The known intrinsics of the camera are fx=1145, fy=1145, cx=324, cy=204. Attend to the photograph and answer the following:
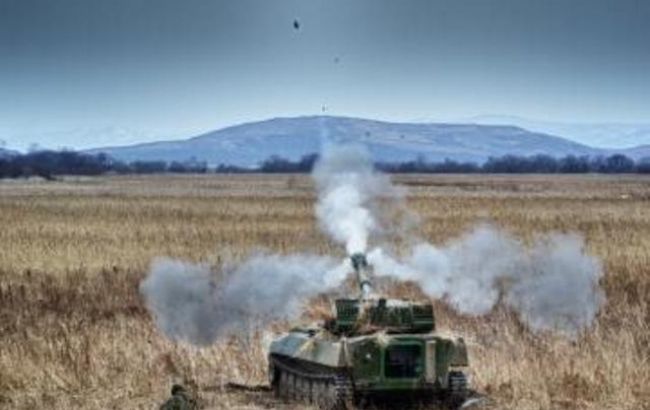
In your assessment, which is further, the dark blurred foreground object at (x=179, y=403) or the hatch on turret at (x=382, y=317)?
the hatch on turret at (x=382, y=317)

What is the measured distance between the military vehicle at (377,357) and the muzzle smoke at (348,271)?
46.5 inches

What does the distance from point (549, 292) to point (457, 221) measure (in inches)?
896

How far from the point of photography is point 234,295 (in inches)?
614

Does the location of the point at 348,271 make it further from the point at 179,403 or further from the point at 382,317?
the point at 179,403

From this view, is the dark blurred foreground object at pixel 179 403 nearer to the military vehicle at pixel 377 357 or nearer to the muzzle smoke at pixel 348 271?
the military vehicle at pixel 377 357

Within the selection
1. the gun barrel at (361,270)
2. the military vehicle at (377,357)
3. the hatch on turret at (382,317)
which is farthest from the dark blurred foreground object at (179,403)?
the gun barrel at (361,270)

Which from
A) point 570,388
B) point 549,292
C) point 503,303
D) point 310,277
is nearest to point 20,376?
point 310,277

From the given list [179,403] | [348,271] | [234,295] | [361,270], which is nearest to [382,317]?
[361,270]

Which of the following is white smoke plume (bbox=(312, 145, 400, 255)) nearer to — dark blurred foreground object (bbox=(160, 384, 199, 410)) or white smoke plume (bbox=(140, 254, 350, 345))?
white smoke plume (bbox=(140, 254, 350, 345))

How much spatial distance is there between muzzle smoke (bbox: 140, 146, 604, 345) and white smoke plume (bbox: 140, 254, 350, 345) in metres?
0.01

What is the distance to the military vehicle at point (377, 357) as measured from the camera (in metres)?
10.8

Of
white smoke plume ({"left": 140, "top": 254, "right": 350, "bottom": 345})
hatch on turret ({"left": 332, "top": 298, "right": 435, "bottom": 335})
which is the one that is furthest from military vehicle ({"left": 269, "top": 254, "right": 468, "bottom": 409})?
white smoke plume ({"left": 140, "top": 254, "right": 350, "bottom": 345})

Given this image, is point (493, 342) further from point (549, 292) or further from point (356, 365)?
point (356, 365)

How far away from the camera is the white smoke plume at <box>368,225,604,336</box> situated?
43.2 feet
